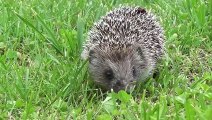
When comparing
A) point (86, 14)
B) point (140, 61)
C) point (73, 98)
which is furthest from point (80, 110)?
point (86, 14)

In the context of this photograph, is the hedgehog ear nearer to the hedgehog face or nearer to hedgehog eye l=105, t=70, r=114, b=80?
the hedgehog face

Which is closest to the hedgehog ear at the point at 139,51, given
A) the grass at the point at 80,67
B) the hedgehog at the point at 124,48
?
the hedgehog at the point at 124,48

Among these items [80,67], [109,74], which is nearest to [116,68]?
[109,74]

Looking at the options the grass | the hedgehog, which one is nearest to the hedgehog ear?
the hedgehog

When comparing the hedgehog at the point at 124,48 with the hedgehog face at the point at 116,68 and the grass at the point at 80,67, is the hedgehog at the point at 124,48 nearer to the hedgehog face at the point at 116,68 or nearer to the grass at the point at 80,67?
the hedgehog face at the point at 116,68

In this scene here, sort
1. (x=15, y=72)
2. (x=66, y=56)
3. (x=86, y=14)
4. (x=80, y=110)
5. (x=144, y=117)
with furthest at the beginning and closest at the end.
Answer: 1. (x=86, y=14)
2. (x=66, y=56)
3. (x=15, y=72)
4. (x=80, y=110)
5. (x=144, y=117)

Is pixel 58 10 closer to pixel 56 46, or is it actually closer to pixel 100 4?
pixel 100 4
